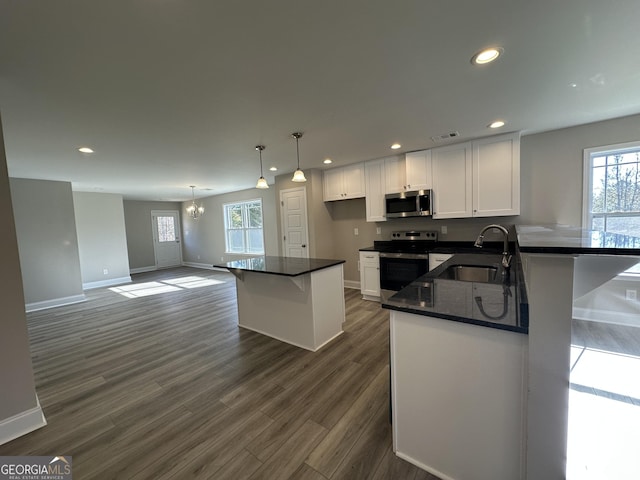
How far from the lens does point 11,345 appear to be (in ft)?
5.78

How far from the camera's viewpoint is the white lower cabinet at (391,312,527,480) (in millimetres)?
1118

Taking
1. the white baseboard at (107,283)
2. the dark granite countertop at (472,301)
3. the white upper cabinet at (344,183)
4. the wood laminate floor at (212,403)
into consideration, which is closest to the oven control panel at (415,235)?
the white upper cabinet at (344,183)

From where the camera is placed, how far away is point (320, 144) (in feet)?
11.1

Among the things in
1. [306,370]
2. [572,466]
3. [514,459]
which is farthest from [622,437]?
[306,370]

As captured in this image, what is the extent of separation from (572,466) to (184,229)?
10.4 metres

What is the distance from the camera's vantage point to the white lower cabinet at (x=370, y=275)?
419 cm

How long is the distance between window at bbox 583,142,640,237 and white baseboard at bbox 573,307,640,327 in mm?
966

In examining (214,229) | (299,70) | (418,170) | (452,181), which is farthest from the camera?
(214,229)

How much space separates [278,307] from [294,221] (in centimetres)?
245

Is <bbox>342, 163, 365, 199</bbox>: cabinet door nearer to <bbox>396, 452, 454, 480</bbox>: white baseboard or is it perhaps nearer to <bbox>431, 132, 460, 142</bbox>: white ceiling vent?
<bbox>431, 132, 460, 142</bbox>: white ceiling vent

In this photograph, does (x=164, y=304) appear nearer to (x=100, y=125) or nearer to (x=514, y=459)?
(x=100, y=125)

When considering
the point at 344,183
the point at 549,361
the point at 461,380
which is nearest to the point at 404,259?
the point at 344,183

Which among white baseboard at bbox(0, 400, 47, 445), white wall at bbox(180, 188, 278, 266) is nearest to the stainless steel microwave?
white wall at bbox(180, 188, 278, 266)

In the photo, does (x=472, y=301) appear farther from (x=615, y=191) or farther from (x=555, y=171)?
(x=615, y=191)
